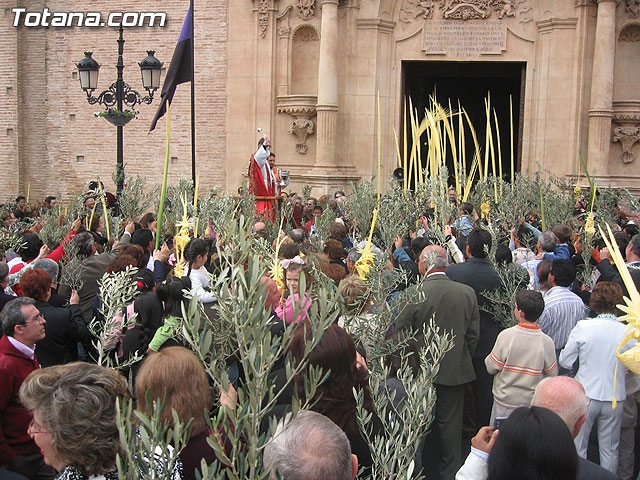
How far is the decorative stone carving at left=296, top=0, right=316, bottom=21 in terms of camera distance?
1692 cm

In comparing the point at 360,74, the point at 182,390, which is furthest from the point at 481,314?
the point at 360,74

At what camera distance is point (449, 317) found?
17.5ft

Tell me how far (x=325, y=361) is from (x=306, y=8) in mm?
14962

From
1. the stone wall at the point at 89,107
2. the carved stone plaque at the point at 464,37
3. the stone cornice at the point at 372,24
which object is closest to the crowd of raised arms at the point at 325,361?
the carved stone plaque at the point at 464,37

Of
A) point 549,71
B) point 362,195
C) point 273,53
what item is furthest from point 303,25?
point 362,195

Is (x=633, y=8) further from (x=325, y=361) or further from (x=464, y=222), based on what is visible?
(x=325, y=361)

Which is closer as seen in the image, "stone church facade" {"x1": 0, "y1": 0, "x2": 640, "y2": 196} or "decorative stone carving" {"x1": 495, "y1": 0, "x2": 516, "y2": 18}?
"stone church facade" {"x1": 0, "y1": 0, "x2": 640, "y2": 196}

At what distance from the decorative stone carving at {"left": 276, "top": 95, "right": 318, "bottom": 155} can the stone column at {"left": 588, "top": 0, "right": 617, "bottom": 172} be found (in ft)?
19.8

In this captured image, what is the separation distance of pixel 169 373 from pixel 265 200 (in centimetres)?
1007

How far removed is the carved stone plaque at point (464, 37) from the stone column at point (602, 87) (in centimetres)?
213

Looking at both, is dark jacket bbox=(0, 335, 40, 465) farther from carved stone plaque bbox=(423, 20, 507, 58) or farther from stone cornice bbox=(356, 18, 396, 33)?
carved stone plaque bbox=(423, 20, 507, 58)

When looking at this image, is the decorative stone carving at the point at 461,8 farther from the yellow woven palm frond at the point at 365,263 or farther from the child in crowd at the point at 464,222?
the yellow woven palm frond at the point at 365,263

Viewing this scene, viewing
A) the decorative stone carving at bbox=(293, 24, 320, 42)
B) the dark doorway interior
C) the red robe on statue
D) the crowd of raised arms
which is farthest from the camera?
the dark doorway interior

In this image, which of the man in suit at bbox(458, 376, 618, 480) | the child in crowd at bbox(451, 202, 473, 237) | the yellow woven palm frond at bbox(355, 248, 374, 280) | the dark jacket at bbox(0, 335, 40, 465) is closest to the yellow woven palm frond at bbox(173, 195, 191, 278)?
the yellow woven palm frond at bbox(355, 248, 374, 280)
